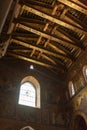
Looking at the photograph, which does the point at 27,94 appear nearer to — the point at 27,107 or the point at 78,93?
the point at 27,107

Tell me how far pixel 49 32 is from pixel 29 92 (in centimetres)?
398

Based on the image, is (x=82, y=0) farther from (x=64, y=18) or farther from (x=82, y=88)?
(x=82, y=88)

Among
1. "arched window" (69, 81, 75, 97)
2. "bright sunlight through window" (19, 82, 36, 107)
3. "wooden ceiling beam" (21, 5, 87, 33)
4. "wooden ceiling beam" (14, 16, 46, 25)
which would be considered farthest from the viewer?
"arched window" (69, 81, 75, 97)

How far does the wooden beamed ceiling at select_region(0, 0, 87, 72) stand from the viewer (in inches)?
319

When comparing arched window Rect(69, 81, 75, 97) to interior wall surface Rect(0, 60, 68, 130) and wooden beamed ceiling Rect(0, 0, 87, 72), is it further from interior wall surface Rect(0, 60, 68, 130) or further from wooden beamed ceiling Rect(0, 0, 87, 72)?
wooden beamed ceiling Rect(0, 0, 87, 72)

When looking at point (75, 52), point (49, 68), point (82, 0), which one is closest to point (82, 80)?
point (75, 52)

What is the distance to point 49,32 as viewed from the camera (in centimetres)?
955

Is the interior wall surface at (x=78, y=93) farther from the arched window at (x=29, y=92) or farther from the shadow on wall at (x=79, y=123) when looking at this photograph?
→ the arched window at (x=29, y=92)

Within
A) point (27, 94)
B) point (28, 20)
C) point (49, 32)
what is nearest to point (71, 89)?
point (27, 94)

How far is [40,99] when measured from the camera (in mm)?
9812

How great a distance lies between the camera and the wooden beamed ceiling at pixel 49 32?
26.6 feet

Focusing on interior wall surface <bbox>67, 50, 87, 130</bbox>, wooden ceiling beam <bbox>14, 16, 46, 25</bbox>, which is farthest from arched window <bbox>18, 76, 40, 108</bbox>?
wooden ceiling beam <bbox>14, 16, 46, 25</bbox>

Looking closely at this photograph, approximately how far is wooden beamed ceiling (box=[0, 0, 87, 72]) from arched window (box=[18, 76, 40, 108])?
1.43 meters

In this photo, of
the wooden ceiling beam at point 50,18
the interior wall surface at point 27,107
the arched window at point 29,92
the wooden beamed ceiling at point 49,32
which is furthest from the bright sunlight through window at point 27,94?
the wooden ceiling beam at point 50,18
